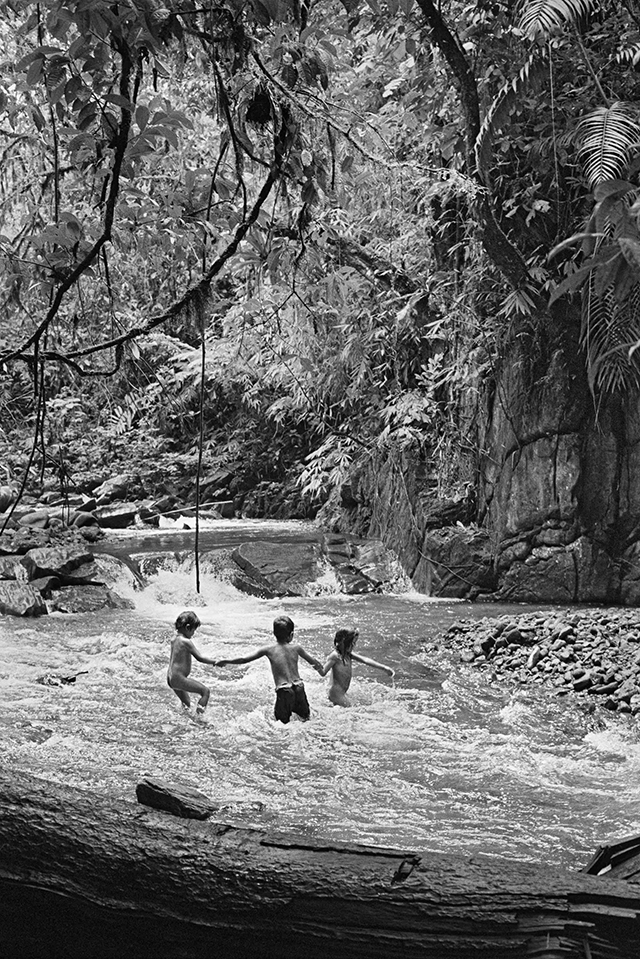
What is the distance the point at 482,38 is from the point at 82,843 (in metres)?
8.11

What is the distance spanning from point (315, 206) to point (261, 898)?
18.6 ft

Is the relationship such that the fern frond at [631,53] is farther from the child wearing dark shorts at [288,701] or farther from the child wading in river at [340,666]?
the child wearing dark shorts at [288,701]

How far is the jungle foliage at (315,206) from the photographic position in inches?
114

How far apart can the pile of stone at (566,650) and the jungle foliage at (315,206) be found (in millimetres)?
2762

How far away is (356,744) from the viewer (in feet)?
21.5

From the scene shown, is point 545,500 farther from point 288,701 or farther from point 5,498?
point 5,498

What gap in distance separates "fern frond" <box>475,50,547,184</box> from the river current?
4.77 meters

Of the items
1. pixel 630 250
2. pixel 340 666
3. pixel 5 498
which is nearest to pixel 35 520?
pixel 5 498

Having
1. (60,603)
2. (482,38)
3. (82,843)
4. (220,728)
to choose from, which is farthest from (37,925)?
(60,603)

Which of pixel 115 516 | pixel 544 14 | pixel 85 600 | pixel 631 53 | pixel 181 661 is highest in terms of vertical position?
pixel 631 53

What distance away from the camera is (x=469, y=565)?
1219 cm

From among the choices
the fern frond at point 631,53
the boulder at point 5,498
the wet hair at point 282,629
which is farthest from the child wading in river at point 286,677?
the boulder at point 5,498

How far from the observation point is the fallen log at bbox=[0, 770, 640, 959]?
155cm

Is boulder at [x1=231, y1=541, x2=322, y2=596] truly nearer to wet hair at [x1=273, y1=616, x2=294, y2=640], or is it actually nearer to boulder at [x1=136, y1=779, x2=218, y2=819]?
wet hair at [x1=273, y1=616, x2=294, y2=640]
